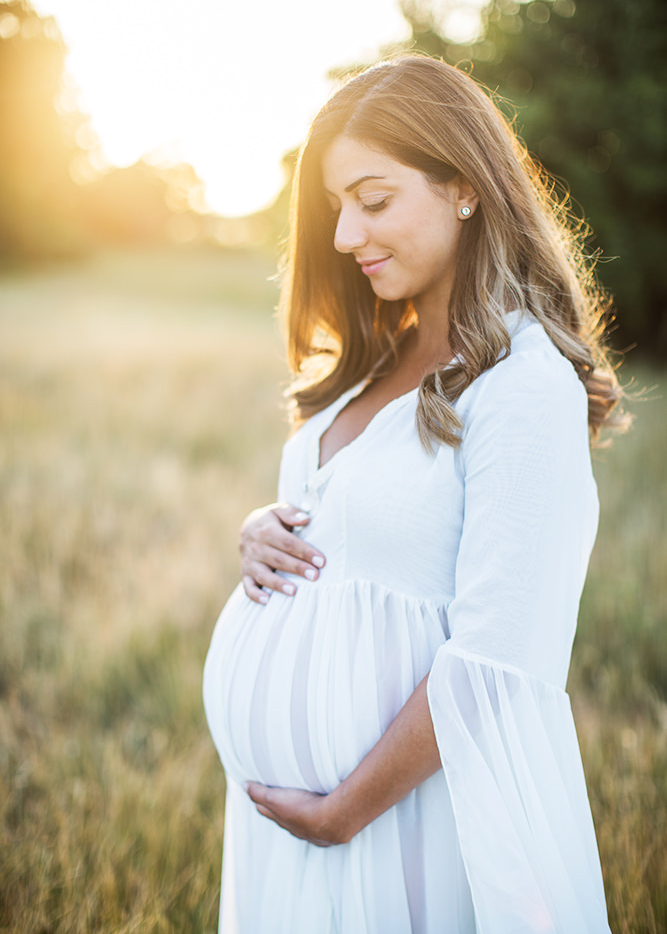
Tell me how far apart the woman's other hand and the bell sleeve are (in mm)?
389

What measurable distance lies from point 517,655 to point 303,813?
541mm

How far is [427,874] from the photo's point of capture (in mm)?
1210

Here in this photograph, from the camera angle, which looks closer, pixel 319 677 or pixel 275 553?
pixel 319 677

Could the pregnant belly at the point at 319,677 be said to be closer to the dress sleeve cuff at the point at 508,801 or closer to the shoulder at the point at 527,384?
the dress sleeve cuff at the point at 508,801

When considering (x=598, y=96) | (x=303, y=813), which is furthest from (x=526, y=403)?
(x=598, y=96)

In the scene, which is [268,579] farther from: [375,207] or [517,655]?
[375,207]

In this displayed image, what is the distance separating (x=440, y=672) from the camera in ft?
3.49

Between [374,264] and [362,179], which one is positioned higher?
[362,179]

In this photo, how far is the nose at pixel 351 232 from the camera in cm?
134

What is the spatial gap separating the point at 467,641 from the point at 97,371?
8.35 meters

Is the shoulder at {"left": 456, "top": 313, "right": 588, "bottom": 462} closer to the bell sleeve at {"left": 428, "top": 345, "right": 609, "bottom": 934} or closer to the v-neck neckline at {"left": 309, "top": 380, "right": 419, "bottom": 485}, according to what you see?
the bell sleeve at {"left": 428, "top": 345, "right": 609, "bottom": 934}

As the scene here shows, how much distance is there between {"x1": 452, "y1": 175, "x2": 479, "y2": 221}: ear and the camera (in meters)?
1.32

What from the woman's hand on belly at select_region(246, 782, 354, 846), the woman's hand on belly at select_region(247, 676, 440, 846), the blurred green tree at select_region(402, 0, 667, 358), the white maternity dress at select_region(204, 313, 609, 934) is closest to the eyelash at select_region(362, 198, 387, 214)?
the white maternity dress at select_region(204, 313, 609, 934)

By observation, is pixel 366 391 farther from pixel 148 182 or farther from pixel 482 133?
pixel 148 182
